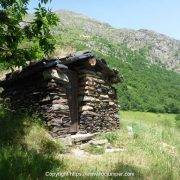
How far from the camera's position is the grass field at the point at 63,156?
8352 millimetres

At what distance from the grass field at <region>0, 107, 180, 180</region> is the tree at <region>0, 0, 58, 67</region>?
2308 mm

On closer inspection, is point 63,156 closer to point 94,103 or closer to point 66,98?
point 66,98

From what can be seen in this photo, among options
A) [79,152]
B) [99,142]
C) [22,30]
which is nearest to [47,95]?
[99,142]

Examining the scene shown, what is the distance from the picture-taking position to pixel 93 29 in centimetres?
16788

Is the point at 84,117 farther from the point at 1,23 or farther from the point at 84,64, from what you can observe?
the point at 1,23

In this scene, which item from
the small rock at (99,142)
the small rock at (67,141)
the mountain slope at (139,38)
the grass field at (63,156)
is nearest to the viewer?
the grass field at (63,156)

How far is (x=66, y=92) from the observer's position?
578 inches

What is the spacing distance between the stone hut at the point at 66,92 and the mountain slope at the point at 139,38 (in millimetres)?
123225

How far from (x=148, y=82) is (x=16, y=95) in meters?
79.3

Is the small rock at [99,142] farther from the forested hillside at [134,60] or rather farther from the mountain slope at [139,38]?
the mountain slope at [139,38]

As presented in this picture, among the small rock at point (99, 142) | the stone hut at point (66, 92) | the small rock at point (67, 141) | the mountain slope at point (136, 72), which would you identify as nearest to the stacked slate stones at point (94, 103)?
the stone hut at point (66, 92)

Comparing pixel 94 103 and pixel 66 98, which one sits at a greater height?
pixel 66 98

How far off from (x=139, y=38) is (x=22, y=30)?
153 meters

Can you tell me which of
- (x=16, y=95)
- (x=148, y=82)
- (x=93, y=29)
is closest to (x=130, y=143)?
(x=16, y=95)
